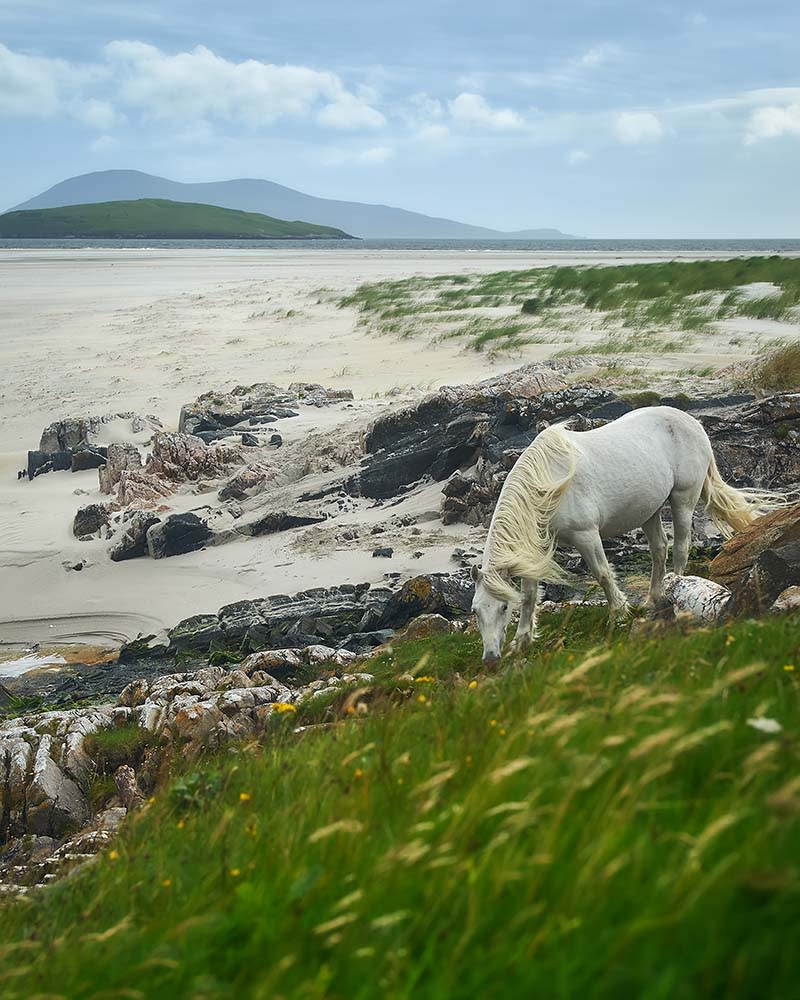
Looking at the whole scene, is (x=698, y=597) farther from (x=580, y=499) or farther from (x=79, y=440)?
(x=79, y=440)

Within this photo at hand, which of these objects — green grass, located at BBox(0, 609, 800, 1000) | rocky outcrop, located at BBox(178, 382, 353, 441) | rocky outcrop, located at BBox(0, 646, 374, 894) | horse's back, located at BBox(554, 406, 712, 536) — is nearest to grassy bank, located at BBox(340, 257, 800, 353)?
rocky outcrop, located at BBox(178, 382, 353, 441)

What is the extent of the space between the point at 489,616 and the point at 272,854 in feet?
15.2

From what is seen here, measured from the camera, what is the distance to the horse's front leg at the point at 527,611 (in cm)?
818

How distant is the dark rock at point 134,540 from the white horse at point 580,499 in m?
7.77

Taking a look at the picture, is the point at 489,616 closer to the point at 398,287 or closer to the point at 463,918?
the point at 463,918

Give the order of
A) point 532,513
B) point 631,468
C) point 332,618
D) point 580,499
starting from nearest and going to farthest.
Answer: point 532,513, point 580,499, point 631,468, point 332,618

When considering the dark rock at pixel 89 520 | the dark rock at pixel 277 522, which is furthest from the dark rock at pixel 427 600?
the dark rock at pixel 89 520

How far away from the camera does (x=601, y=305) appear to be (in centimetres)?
3500

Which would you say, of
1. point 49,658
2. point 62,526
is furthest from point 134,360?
point 49,658

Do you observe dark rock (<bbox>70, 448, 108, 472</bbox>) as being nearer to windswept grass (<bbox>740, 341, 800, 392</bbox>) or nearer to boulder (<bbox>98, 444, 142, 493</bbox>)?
boulder (<bbox>98, 444, 142, 493</bbox>)

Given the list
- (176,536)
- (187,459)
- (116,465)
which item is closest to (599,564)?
(176,536)

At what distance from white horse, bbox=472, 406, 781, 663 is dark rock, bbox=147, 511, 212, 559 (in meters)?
7.30

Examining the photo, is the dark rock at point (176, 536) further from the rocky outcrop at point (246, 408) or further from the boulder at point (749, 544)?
the boulder at point (749, 544)

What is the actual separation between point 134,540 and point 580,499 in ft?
28.3
